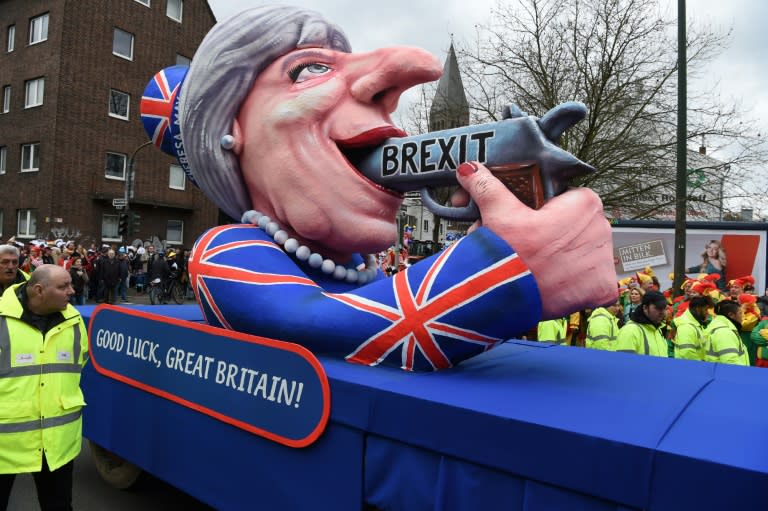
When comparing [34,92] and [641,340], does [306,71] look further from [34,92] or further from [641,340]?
[34,92]

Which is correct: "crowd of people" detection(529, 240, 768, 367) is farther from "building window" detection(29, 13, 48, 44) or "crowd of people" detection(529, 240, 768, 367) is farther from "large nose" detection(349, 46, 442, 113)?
"building window" detection(29, 13, 48, 44)

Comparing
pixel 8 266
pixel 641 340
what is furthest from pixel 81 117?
pixel 641 340

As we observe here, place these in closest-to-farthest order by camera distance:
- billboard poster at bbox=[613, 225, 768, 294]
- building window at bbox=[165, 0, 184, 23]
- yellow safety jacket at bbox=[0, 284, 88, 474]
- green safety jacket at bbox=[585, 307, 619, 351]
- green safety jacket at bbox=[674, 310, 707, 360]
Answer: yellow safety jacket at bbox=[0, 284, 88, 474]
green safety jacket at bbox=[674, 310, 707, 360]
green safety jacket at bbox=[585, 307, 619, 351]
billboard poster at bbox=[613, 225, 768, 294]
building window at bbox=[165, 0, 184, 23]

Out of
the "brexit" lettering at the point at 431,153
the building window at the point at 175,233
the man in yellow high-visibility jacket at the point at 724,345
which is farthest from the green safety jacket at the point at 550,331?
the building window at the point at 175,233

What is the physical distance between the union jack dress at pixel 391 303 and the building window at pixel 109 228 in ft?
63.5

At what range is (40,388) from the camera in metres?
2.54

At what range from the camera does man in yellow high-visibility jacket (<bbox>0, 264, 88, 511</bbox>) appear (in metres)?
2.47

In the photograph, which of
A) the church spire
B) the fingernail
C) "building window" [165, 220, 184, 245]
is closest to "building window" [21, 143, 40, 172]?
"building window" [165, 220, 184, 245]

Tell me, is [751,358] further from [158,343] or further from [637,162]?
[637,162]

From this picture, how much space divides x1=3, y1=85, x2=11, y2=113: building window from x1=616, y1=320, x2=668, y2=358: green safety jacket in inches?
879

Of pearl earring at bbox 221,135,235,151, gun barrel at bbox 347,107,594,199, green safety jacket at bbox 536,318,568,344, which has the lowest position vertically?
green safety jacket at bbox 536,318,568,344

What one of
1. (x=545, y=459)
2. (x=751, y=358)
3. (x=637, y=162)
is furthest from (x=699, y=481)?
(x=637, y=162)

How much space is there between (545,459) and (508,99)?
483 inches

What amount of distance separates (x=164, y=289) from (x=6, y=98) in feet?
37.5
